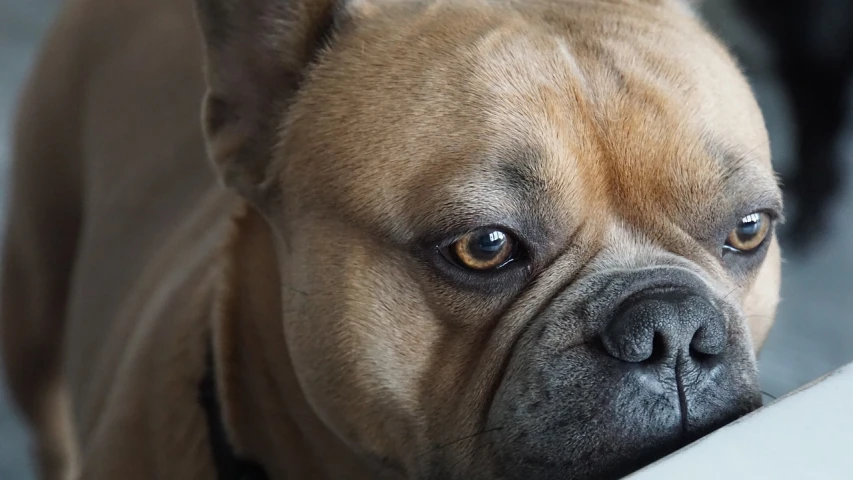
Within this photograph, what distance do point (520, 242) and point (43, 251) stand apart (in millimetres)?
1514

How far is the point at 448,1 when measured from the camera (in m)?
1.30

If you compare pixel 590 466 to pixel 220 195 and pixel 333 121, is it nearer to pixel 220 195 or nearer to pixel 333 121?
pixel 333 121

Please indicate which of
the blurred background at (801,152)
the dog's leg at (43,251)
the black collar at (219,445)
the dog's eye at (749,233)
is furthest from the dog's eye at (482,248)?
the blurred background at (801,152)

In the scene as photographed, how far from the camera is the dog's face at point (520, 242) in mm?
995

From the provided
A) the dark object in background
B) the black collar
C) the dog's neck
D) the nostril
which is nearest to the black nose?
the nostril

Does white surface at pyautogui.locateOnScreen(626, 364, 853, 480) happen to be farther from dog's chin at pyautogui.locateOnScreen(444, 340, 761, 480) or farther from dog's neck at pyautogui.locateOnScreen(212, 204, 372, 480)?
dog's neck at pyautogui.locateOnScreen(212, 204, 372, 480)

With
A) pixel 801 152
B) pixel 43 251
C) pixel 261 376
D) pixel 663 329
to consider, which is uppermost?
pixel 663 329

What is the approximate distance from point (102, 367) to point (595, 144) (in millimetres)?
1230

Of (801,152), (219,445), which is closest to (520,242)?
(219,445)

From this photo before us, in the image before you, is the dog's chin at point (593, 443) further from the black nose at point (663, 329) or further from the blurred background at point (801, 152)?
the blurred background at point (801, 152)

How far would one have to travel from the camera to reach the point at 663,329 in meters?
0.98

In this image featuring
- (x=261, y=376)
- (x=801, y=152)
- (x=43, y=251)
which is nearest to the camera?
(x=261, y=376)

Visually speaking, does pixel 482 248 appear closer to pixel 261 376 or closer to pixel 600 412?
pixel 600 412

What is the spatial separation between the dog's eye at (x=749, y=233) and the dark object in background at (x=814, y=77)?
6.53 ft
